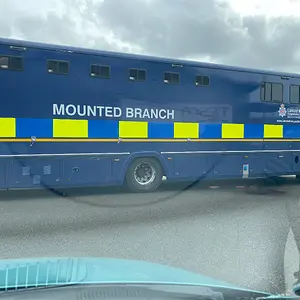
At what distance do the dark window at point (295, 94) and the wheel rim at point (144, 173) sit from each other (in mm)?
5069

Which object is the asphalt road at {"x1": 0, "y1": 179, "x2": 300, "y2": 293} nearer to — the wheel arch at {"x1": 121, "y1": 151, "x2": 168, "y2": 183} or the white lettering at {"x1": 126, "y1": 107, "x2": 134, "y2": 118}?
the wheel arch at {"x1": 121, "y1": 151, "x2": 168, "y2": 183}

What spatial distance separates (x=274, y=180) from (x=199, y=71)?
5204 millimetres

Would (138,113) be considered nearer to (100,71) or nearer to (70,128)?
(100,71)

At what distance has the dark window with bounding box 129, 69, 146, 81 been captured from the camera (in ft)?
34.3

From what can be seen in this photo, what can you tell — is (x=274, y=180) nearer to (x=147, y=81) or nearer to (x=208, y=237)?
(x=147, y=81)

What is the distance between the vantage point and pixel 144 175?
10.9 m

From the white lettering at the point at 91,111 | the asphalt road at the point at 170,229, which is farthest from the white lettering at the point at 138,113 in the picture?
the asphalt road at the point at 170,229

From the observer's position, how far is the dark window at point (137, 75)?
10.5 metres

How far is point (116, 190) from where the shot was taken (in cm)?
1127

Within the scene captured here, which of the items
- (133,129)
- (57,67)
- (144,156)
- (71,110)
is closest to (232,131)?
(144,156)

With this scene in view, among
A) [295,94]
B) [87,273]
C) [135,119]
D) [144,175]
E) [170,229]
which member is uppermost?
[295,94]

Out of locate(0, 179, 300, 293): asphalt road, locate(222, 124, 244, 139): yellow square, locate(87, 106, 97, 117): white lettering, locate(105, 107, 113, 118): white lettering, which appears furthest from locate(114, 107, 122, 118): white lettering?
locate(222, 124, 244, 139): yellow square

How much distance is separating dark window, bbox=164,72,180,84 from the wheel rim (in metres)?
2.21

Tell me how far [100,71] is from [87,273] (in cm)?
776
